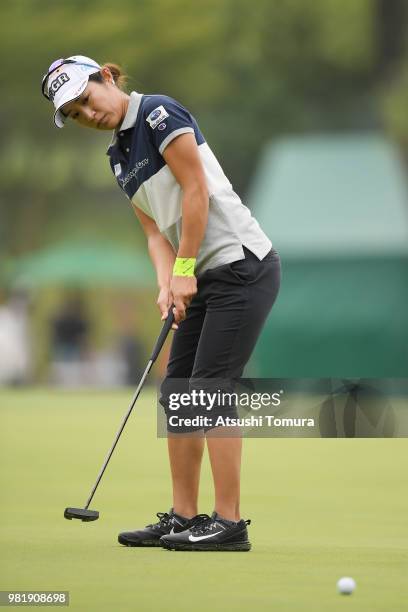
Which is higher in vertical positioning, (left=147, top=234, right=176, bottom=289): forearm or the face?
the face

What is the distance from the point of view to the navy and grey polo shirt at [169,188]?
6.41 meters

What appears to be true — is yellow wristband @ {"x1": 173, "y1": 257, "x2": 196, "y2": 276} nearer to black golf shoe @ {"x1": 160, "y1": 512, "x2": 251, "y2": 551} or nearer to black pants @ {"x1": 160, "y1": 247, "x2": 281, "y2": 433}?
black pants @ {"x1": 160, "y1": 247, "x2": 281, "y2": 433}

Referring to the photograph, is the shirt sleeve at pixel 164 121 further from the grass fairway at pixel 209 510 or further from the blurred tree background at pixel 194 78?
the blurred tree background at pixel 194 78

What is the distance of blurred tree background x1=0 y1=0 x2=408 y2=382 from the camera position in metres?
40.1

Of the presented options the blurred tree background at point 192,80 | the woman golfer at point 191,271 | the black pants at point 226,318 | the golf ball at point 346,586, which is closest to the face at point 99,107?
the woman golfer at point 191,271

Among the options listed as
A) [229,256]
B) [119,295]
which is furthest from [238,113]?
[229,256]

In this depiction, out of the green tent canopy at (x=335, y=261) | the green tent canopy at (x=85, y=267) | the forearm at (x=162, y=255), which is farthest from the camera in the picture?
the green tent canopy at (x=85, y=267)

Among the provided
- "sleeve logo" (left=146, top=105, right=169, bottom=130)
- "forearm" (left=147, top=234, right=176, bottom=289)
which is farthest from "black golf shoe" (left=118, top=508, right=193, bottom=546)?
"sleeve logo" (left=146, top=105, right=169, bottom=130)

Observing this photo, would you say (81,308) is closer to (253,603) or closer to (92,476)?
(92,476)

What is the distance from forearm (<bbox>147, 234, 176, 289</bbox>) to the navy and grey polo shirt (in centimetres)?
20

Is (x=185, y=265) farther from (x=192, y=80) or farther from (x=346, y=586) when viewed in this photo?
(x=192, y=80)

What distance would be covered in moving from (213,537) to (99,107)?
1807 millimetres

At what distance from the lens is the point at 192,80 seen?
4191 cm

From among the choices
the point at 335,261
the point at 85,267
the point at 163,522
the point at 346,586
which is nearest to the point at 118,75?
the point at 163,522
